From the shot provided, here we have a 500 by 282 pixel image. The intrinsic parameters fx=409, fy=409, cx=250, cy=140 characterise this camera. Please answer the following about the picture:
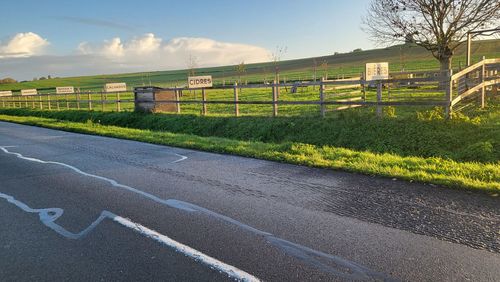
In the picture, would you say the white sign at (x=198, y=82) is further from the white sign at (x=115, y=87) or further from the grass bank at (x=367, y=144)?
the white sign at (x=115, y=87)

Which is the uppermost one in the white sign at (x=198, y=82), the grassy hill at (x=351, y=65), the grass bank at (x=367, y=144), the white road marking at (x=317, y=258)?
the grassy hill at (x=351, y=65)

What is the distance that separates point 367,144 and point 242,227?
7121mm

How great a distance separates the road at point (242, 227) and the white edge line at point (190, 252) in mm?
11

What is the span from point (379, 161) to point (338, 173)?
41.8 inches

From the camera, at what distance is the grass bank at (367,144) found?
23.1 feet

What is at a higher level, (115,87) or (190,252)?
(115,87)

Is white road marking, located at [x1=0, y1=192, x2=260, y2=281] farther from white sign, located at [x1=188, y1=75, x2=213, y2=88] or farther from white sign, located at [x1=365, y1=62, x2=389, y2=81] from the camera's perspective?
white sign, located at [x1=188, y1=75, x2=213, y2=88]

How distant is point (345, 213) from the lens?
5.16m

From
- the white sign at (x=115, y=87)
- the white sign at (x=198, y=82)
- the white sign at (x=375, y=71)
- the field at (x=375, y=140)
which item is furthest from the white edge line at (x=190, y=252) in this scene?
the white sign at (x=115, y=87)

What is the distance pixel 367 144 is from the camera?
36.1 ft

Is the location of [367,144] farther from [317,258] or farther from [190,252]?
[190,252]

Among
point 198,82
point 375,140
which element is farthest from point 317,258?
point 198,82

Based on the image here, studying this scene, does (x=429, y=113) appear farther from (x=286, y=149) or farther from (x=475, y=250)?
(x=475, y=250)

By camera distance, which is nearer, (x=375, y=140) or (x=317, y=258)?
(x=317, y=258)
